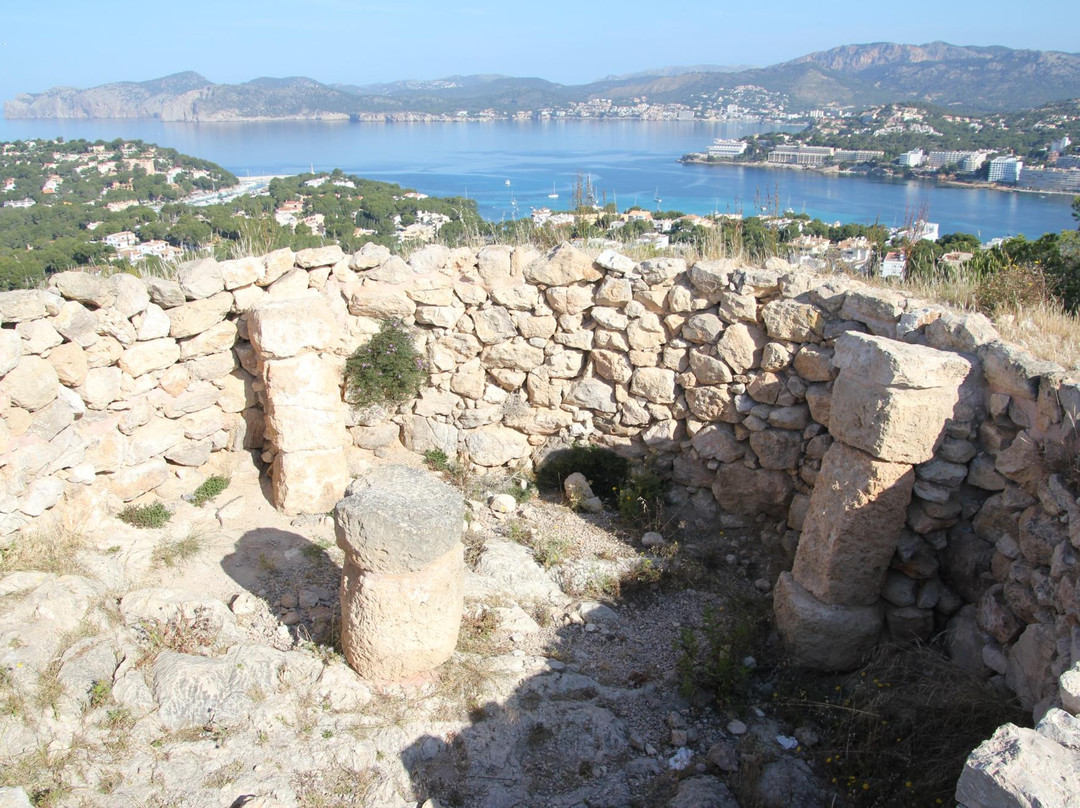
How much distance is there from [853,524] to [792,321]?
2.03 metres

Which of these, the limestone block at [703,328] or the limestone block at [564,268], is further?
the limestone block at [564,268]

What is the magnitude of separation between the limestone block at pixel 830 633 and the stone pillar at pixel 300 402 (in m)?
4.17

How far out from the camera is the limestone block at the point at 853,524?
4664 mm

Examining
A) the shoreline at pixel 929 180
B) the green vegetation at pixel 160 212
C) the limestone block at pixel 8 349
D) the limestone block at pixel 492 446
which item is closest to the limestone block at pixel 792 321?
the limestone block at pixel 492 446

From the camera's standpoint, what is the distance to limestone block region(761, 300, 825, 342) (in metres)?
5.95

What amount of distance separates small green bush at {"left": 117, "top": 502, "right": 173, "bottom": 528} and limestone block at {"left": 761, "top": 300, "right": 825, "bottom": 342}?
560 centimetres

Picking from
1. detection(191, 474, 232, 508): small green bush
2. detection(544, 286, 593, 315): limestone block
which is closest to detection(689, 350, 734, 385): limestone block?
detection(544, 286, 593, 315): limestone block

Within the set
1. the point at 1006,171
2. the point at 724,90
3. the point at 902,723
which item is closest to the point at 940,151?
the point at 1006,171

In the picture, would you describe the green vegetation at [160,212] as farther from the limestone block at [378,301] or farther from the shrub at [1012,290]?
the shrub at [1012,290]

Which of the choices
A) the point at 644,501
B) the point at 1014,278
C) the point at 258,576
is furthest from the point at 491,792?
the point at 1014,278

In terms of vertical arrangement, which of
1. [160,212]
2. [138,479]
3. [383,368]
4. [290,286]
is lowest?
[138,479]

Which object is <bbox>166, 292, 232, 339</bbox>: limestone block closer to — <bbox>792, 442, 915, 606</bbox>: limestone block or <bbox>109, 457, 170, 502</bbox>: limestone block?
<bbox>109, 457, 170, 502</bbox>: limestone block

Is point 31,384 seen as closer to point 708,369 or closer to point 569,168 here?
point 708,369

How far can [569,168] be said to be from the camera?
→ 38.0m
